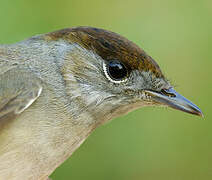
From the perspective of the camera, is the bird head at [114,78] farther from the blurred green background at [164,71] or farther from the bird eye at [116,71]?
the blurred green background at [164,71]

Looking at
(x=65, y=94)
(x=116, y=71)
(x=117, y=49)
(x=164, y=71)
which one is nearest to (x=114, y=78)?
(x=116, y=71)

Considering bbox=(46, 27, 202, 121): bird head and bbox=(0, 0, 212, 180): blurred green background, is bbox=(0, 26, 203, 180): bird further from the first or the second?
bbox=(0, 0, 212, 180): blurred green background

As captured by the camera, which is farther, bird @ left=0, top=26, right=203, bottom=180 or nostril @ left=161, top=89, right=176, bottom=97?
nostril @ left=161, top=89, right=176, bottom=97

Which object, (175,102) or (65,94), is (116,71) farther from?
(175,102)

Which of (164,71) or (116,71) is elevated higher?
(116,71)

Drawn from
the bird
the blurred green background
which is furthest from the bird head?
the blurred green background

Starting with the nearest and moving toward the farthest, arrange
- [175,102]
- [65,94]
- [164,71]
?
1. [65,94]
2. [175,102]
3. [164,71]

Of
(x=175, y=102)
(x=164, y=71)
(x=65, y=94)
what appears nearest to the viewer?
(x=65, y=94)

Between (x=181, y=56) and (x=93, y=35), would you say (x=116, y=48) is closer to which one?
(x=93, y=35)

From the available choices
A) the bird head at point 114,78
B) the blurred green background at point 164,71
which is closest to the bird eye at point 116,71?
the bird head at point 114,78
